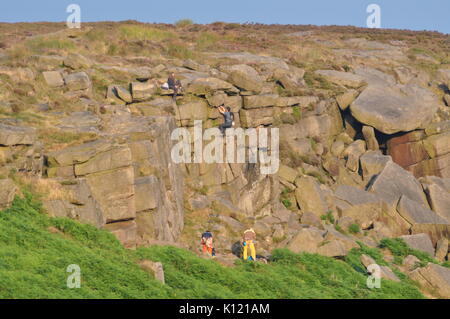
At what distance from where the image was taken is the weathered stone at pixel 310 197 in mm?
30062

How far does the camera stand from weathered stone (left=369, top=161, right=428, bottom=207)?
3234 centimetres

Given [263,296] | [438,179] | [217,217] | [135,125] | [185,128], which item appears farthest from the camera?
[438,179]

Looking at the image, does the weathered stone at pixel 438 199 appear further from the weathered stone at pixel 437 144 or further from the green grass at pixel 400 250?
the green grass at pixel 400 250

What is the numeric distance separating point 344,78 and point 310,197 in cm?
1394

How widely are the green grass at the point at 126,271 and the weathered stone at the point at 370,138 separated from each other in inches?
709

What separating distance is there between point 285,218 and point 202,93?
23.3 ft

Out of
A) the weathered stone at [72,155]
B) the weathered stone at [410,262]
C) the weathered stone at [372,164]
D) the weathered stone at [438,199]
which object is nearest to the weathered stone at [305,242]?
the weathered stone at [410,262]

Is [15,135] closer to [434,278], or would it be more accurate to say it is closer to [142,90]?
[142,90]

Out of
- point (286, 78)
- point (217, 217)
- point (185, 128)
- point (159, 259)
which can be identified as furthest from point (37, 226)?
point (286, 78)

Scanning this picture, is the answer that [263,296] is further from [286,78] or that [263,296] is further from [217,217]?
[286,78]

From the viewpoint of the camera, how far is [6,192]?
16.5 meters

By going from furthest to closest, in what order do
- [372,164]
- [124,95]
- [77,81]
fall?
[372,164], [124,95], [77,81]

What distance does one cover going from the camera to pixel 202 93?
29.9 m

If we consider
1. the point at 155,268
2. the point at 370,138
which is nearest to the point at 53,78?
the point at 155,268
